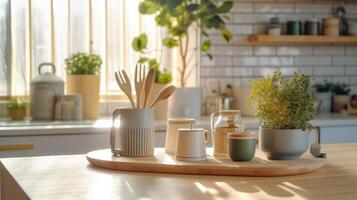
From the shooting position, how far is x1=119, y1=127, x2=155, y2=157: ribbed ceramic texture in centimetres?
170

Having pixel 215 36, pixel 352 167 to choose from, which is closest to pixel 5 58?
pixel 215 36

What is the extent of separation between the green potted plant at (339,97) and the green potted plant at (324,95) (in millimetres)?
31

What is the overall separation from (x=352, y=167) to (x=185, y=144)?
1.73 feet

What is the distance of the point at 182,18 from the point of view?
3.52 metres

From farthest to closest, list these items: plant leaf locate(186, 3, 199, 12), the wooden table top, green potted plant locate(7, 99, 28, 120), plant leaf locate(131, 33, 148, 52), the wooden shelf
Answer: the wooden shelf
plant leaf locate(131, 33, 148, 52)
plant leaf locate(186, 3, 199, 12)
green potted plant locate(7, 99, 28, 120)
the wooden table top

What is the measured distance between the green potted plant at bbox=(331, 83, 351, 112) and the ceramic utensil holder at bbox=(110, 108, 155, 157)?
105 inches

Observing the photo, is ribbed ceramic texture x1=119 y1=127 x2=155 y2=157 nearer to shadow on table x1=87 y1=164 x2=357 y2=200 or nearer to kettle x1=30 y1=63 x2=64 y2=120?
shadow on table x1=87 y1=164 x2=357 y2=200

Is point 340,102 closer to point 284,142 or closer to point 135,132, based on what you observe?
point 284,142

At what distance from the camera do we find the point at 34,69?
358 cm

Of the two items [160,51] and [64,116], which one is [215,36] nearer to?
[160,51]

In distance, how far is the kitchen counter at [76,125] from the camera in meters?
2.86

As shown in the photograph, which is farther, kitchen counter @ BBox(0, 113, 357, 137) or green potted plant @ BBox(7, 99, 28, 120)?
green potted plant @ BBox(7, 99, 28, 120)

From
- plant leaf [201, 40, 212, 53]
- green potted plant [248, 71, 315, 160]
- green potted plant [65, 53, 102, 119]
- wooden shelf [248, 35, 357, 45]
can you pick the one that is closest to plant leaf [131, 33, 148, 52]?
green potted plant [65, 53, 102, 119]

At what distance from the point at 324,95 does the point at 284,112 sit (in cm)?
255
